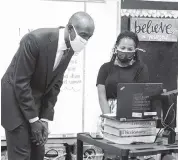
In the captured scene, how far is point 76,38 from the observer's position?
1.97 meters

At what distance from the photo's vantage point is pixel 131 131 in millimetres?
1881

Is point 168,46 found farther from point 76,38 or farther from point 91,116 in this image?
point 76,38

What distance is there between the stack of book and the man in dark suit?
0.39 meters

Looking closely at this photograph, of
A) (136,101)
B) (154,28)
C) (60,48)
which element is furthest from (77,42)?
(154,28)

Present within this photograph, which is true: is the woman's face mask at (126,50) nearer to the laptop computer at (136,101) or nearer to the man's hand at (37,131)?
the laptop computer at (136,101)

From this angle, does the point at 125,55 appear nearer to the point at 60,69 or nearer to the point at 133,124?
the point at 60,69

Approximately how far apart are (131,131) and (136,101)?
6.5 inches

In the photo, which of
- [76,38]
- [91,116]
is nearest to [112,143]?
[76,38]

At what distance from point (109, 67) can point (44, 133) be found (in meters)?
0.92

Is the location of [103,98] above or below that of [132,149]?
above

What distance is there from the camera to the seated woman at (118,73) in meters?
2.67

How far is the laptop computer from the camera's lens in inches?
72.2

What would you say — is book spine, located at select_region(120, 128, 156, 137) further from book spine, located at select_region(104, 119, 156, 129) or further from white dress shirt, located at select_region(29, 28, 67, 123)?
white dress shirt, located at select_region(29, 28, 67, 123)

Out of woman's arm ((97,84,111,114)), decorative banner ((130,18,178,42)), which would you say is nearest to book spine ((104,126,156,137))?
woman's arm ((97,84,111,114))
